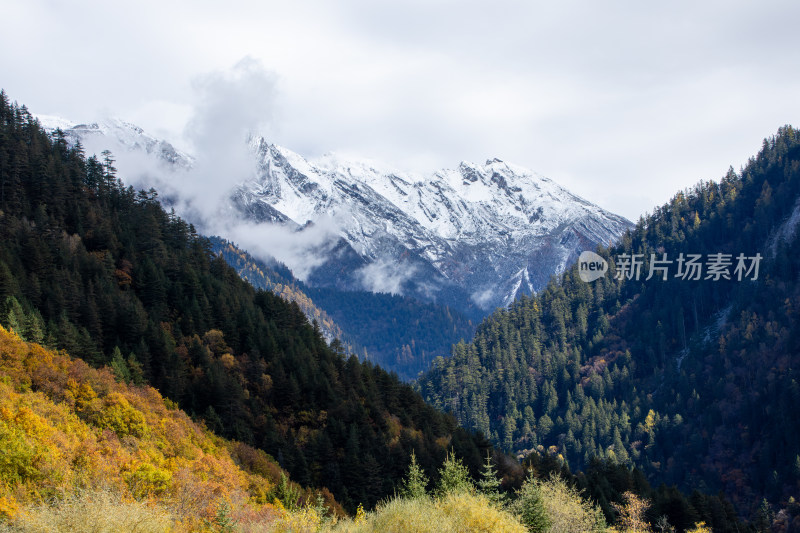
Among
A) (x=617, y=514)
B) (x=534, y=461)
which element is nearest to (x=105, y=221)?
(x=534, y=461)

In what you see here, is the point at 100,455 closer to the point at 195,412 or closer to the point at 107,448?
the point at 107,448

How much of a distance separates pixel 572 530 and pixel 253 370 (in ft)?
202

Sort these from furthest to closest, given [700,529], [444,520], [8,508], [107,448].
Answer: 1. [700,529]
2. [107,448]
3. [444,520]
4. [8,508]

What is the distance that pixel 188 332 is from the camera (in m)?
121

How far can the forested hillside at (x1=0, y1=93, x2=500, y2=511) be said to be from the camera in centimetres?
10462

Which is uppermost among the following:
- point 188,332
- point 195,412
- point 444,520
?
point 188,332

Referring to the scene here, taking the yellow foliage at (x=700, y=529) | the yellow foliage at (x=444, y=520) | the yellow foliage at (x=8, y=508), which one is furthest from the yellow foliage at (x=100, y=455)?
the yellow foliage at (x=700, y=529)

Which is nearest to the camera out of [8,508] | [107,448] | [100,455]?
[8,508]

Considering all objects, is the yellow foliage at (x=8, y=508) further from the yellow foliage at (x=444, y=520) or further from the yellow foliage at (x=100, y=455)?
the yellow foliage at (x=444, y=520)

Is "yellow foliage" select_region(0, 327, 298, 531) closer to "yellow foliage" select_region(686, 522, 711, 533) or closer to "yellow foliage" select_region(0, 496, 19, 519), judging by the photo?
"yellow foliage" select_region(0, 496, 19, 519)

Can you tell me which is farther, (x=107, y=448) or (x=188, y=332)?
(x=188, y=332)

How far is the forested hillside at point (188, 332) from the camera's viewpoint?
105m

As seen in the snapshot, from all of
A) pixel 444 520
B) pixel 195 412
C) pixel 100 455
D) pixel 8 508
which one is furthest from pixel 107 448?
pixel 195 412

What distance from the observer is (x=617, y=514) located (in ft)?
381
